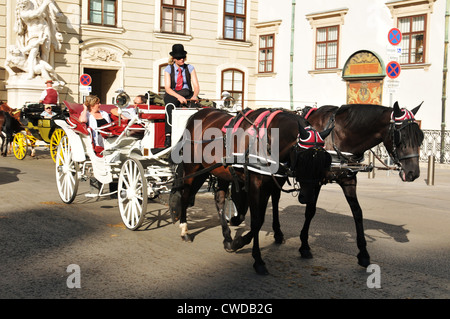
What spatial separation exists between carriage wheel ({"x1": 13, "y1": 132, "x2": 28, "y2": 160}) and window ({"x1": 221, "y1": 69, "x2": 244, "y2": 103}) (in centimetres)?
1281

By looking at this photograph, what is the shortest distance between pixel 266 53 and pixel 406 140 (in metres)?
22.8

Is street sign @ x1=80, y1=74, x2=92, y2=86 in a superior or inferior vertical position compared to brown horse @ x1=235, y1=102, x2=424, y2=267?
superior

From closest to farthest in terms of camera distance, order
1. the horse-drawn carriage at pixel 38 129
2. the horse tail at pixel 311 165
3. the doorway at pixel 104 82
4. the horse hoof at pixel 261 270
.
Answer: the horse tail at pixel 311 165 < the horse hoof at pixel 261 270 < the horse-drawn carriage at pixel 38 129 < the doorway at pixel 104 82

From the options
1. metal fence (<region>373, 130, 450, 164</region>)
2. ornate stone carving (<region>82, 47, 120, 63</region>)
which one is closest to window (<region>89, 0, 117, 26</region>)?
ornate stone carving (<region>82, 47, 120, 63</region>)

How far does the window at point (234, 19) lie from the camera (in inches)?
1096

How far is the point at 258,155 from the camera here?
225 inches

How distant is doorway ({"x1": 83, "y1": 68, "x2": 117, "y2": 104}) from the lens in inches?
1017

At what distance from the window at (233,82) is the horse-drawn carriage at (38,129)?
12.8m

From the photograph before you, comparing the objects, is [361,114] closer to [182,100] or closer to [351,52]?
[182,100]

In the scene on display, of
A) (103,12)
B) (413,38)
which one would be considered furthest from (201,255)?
(103,12)

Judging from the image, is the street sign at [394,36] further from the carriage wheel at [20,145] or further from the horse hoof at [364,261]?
the carriage wheel at [20,145]

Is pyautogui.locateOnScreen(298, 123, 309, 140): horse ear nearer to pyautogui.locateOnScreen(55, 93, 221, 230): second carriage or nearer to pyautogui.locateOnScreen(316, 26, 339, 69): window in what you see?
pyautogui.locateOnScreen(55, 93, 221, 230): second carriage

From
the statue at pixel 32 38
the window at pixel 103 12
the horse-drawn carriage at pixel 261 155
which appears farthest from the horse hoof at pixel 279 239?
the window at pixel 103 12
